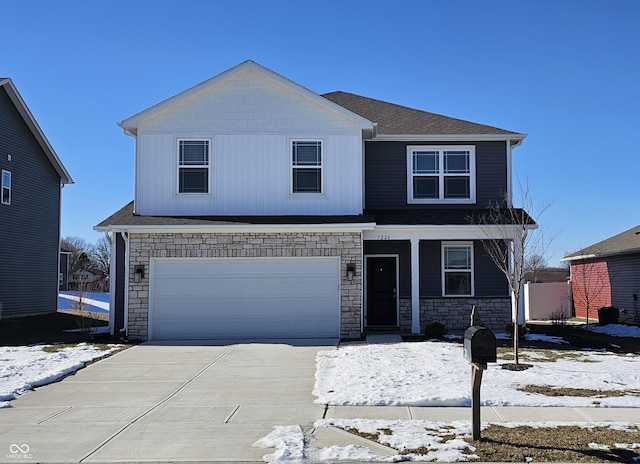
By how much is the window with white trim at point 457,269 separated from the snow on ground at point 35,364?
9.25 m

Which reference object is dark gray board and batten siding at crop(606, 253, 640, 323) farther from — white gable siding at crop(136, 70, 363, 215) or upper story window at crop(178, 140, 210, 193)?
upper story window at crop(178, 140, 210, 193)

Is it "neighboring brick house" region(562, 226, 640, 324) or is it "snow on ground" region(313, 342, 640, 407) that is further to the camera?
"neighboring brick house" region(562, 226, 640, 324)

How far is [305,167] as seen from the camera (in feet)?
58.2

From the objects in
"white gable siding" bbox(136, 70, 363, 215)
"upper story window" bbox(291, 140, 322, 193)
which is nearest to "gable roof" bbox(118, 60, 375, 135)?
"white gable siding" bbox(136, 70, 363, 215)

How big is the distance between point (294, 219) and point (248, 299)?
2360mm

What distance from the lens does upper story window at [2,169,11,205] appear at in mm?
22625

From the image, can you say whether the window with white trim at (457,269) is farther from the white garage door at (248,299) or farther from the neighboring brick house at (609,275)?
the neighboring brick house at (609,275)

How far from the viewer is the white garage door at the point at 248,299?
55.4 ft

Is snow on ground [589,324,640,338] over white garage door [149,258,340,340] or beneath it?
beneath

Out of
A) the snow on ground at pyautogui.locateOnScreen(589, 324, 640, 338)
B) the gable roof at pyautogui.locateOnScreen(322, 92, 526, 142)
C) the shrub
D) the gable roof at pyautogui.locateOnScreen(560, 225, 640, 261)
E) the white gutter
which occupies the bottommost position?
the snow on ground at pyautogui.locateOnScreen(589, 324, 640, 338)

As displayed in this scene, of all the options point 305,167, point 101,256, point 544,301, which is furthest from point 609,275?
point 101,256

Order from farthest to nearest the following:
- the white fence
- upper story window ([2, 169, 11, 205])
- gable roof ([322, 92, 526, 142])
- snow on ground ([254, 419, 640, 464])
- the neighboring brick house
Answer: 1. the white fence
2. upper story window ([2, 169, 11, 205])
3. the neighboring brick house
4. gable roof ([322, 92, 526, 142])
5. snow on ground ([254, 419, 640, 464])

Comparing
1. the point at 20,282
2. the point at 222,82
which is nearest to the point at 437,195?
the point at 222,82

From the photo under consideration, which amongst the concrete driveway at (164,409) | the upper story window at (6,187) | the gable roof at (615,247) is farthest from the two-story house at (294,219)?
the upper story window at (6,187)
